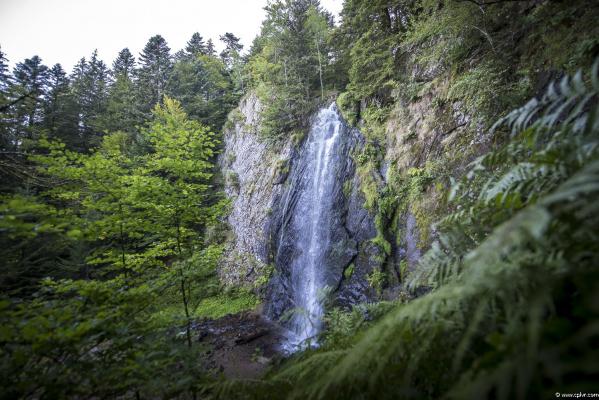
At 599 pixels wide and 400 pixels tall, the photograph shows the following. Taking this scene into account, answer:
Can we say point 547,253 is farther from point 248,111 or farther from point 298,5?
point 248,111

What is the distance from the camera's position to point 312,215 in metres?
9.72

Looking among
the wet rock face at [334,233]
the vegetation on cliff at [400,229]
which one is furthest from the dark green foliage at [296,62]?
the wet rock face at [334,233]

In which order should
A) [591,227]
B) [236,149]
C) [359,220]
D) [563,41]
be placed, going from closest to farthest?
1. [591,227]
2. [563,41]
3. [359,220]
4. [236,149]

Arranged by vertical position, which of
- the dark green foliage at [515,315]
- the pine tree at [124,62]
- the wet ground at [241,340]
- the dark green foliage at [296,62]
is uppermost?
the pine tree at [124,62]

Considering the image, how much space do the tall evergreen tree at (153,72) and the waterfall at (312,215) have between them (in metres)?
16.7

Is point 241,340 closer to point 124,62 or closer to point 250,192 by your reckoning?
point 250,192

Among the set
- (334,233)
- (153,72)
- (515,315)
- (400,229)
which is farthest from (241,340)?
(153,72)

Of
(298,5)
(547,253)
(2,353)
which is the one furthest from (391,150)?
(298,5)

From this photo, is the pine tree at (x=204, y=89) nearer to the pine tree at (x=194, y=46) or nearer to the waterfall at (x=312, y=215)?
the pine tree at (x=194, y=46)

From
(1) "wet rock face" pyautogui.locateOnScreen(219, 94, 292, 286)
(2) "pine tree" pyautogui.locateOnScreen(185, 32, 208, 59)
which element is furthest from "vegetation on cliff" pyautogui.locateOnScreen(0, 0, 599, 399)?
(2) "pine tree" pyautogui.locateOnScreen(185, 32, 208, 59)

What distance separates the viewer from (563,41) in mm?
3682

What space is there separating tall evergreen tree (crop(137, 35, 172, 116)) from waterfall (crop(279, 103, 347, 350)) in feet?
54.8

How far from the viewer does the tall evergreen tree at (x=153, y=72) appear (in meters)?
21.4

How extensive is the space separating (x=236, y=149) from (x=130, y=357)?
15764mm
